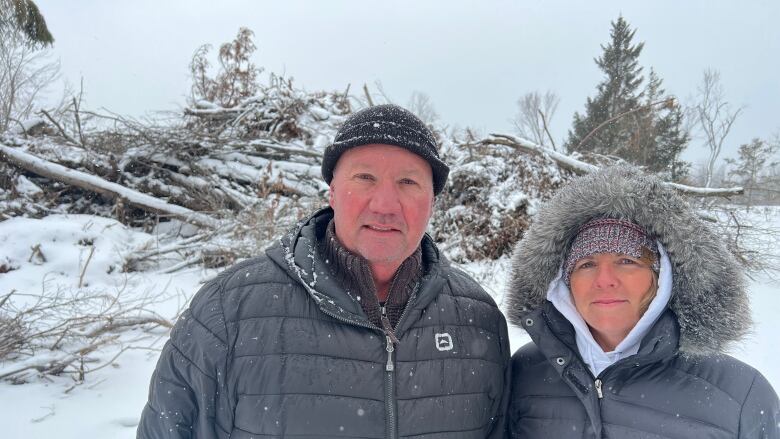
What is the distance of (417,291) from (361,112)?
0.75m

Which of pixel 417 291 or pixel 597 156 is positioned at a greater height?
pixel 597 156

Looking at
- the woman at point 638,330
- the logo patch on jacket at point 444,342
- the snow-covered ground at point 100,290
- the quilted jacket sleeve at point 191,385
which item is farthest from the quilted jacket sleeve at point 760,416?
the quilted jacket sleeve at point 191,385

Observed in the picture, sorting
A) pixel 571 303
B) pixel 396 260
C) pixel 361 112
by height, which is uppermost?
pixel 361 112

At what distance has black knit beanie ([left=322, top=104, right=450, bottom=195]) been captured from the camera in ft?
5.68

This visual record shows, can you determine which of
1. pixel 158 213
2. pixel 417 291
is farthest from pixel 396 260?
pixel 158 213

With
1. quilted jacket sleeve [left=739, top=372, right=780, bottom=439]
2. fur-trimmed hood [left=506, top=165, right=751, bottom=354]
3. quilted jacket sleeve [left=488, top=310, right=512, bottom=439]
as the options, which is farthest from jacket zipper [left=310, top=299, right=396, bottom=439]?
quilted jacket sleeve [left=739, top=372, right=780, bottom=439]

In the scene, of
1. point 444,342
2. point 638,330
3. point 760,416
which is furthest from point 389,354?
point 760,416

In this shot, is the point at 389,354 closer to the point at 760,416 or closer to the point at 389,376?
the point at 389,376

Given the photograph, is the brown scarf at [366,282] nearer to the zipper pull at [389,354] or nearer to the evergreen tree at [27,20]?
the zipper pull at [389,354]

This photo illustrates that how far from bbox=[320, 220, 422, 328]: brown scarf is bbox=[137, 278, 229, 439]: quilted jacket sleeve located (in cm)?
45

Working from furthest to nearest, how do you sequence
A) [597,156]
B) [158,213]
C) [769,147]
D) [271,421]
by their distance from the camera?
[769,147] → [597,156] → [158,213] → [271,421]

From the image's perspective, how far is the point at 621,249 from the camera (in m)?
1.72

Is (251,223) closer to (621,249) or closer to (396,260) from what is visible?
(396,260)

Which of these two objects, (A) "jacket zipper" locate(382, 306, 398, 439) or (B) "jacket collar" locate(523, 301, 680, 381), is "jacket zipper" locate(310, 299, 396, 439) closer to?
(A) "jacket zipper" locate(382, 306, 398, 439)
